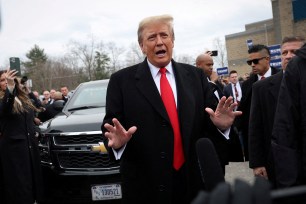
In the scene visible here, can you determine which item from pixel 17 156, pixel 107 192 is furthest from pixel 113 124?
pixel 17 156

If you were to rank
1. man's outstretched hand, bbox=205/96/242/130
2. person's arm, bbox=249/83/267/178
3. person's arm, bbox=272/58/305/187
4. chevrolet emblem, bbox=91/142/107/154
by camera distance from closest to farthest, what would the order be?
person's arm, bbox=272/58/305/187 < man's outstretched hand, bbox=205/96/242/130 < person's arm, bbox=249/83/267/178 < chevrolet emblem, bbox=91/142/107/154

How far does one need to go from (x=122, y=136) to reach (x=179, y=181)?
55cm

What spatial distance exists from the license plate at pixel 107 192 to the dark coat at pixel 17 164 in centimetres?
87

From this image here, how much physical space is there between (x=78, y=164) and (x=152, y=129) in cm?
270

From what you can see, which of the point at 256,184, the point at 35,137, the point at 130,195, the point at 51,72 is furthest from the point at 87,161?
the point at 51,72

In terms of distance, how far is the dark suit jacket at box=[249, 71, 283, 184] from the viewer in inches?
153

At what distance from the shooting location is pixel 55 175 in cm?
539

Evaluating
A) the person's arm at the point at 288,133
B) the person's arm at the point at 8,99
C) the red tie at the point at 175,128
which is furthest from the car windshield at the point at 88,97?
the person's arm at the point at 288,133

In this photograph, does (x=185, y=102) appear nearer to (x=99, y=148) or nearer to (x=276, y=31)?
(x=99, y=148)

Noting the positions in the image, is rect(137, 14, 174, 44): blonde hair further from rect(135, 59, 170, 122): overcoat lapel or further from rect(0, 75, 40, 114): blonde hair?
rect(0, 75, 40, 114): blonde hair

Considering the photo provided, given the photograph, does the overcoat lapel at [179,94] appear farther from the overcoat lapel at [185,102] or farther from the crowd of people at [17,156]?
the crowd of people at [17,156]

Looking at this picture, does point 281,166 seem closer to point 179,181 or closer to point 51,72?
point 179,181

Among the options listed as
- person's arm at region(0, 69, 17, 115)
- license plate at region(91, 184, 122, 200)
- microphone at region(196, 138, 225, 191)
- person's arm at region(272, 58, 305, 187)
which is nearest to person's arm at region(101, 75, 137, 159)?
person's arm at region(272, 58, 305, 187)

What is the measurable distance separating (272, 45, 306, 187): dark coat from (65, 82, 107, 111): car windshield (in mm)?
4067
